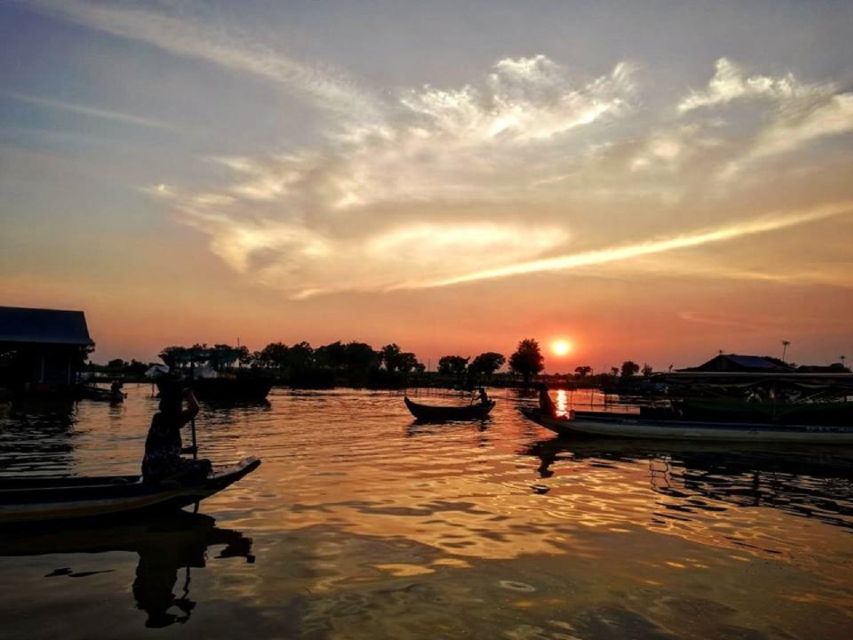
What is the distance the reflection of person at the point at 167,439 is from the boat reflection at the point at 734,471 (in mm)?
11600

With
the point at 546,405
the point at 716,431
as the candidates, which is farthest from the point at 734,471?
the point at 546,405

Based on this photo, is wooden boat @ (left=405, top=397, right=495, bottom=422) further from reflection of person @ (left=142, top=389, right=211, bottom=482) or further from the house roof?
the house roof

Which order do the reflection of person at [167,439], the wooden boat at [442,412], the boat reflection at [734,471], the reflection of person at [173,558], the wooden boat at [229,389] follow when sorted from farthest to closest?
the wooden boat at [229,389]
the wooden boat at [442,412]
the boat reflection at [734,471]
the reflection of person at [167,439]
the reflection of person at [173,558]

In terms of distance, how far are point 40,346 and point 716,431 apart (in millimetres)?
50791

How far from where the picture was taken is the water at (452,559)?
25.2ft

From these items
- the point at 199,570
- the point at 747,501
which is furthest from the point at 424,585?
the point at 747,501

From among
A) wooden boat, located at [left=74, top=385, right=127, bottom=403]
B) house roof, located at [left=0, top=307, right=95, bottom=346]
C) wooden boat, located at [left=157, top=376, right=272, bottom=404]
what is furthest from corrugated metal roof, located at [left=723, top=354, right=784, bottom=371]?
house roof, located at [left=0, top=307, right=95, bottom=346]

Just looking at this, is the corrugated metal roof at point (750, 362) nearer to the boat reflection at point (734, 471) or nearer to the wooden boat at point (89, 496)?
the boat reflection at point (734, 471)

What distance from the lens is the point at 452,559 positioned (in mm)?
10172

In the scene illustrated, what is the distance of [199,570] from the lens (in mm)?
9406

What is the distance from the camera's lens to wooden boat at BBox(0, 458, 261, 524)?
10.6m

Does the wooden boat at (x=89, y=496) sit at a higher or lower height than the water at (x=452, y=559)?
higher

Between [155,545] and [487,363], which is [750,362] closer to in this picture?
[155,545]

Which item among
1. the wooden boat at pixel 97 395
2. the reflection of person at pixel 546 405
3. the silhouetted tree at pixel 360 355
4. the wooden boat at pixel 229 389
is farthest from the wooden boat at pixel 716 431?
the silhouetted tree at pixel 360 355
